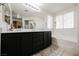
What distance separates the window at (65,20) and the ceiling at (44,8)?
12 centimetres

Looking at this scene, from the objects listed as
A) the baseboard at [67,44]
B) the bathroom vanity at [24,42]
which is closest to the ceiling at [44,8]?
the bathroom vanity at [24,42]

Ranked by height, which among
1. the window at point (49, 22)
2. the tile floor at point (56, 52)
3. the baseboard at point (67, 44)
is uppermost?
the window at point (49, 22)

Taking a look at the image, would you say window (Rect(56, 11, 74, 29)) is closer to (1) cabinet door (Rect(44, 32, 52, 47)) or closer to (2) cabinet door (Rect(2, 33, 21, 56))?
(1) cabinet door (Rect(44, 32, 52, 47))

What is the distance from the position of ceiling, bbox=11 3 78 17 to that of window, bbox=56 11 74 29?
0.12 m

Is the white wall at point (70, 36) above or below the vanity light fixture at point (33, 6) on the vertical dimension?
below

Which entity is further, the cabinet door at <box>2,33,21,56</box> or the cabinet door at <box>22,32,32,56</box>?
the cabinet door at <box>22,32,32,56</box>

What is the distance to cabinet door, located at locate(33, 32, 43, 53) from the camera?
2.02 meters

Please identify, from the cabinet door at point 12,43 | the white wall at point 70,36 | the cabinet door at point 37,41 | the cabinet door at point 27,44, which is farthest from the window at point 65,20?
the cabinet door at point 12,43

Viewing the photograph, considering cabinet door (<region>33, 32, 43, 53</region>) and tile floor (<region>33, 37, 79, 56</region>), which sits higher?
cabinet door (<region>33, 32, 43, 53</region>)

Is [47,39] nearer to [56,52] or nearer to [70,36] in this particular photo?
[56,52]

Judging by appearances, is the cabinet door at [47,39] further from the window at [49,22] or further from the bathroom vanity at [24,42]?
the window at [49,22]

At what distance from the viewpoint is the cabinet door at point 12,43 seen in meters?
1.82

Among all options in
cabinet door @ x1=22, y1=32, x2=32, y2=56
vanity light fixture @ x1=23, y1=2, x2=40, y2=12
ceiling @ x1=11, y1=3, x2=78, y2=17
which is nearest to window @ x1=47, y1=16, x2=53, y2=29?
ceiling @ x1=11, y1=3, x2=78, y2=17

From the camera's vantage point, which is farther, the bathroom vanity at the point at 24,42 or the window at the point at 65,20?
the window at the point at 65,20
